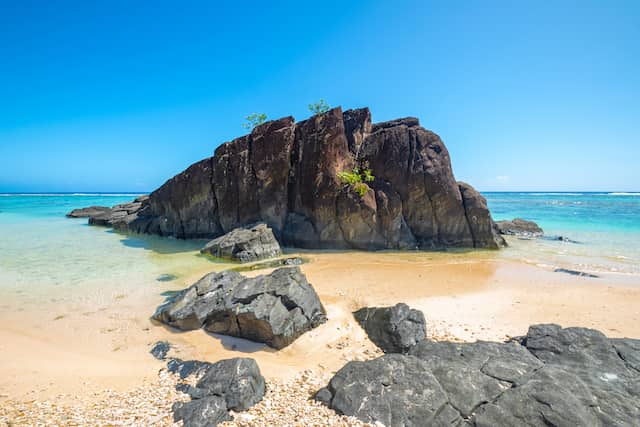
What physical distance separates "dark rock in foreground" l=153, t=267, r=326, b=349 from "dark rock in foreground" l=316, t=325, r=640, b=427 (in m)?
2.39

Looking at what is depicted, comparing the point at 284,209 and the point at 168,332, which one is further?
the point at 284,209

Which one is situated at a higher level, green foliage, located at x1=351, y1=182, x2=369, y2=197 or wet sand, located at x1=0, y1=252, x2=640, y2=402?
green foliage, located at x1=351, y1=182, x2=369, y2=197

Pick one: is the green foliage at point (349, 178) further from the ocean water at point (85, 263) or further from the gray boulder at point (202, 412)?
the gray boulder at point (202, 412)

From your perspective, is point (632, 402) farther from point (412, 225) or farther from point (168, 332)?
point (412, 225)

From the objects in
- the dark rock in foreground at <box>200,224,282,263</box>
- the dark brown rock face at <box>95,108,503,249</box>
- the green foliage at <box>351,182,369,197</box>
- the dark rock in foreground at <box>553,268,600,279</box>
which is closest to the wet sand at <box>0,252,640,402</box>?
the dark rock in foreground at <box>553,268,600,279</box>

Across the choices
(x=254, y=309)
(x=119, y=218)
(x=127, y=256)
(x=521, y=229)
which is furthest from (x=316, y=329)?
(x=119, y=218)

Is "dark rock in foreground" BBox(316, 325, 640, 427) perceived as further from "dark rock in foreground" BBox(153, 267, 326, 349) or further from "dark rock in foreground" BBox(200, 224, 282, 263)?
"dark rock in foreground" BBox(200, 224, 282, 263)

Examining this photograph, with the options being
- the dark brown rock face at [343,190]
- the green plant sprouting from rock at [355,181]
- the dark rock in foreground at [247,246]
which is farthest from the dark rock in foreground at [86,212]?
the green plant sprouting from rock at [355,181]

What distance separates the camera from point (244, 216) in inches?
837

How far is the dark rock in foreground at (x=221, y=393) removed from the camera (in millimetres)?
4094

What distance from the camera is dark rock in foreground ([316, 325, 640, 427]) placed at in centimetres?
373

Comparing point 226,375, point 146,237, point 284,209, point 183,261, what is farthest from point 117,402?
point 146,237

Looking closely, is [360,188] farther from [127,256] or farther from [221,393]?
[221,393]

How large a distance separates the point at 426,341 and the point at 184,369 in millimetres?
4963
